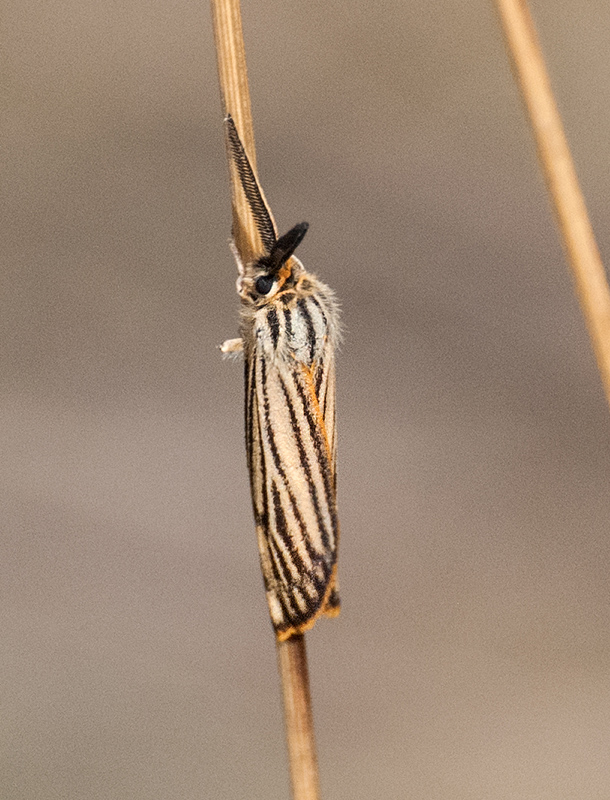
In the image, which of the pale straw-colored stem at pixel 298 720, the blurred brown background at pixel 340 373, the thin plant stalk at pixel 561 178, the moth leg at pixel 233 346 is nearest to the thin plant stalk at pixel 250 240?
the pale straw-colored stem at pixel 298 720

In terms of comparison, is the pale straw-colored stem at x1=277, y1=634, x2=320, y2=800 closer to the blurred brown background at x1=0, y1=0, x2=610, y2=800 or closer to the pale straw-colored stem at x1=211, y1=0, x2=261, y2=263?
the pale straw-colored stem at x1=211, y1=0, x2=261, y2=263

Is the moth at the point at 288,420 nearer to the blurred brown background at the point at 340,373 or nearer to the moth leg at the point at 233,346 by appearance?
the moth leg at the point at 233,346

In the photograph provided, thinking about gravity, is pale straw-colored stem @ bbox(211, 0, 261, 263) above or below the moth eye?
above

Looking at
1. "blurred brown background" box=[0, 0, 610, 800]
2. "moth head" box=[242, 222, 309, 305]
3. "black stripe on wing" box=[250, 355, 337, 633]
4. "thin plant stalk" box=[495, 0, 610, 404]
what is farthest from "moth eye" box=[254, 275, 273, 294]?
"blurred brown background" box=[0, 0, 610, 800]

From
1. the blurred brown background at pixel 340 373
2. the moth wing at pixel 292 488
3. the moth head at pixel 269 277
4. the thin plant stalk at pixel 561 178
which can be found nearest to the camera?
the thin plant stalk at pixel 561 178

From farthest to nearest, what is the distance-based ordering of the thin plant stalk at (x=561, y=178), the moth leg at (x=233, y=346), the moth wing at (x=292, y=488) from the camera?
the moth leg at (x=233, y=346) → the moth wing at (x=292, y=488) → the thin plant stalk at (x=561, y=178)

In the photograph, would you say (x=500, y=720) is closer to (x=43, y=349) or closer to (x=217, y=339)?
(x=217, y=339)

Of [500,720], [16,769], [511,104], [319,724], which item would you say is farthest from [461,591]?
[511,104]

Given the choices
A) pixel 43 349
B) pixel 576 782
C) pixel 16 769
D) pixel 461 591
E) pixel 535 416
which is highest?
pixel 43 349
